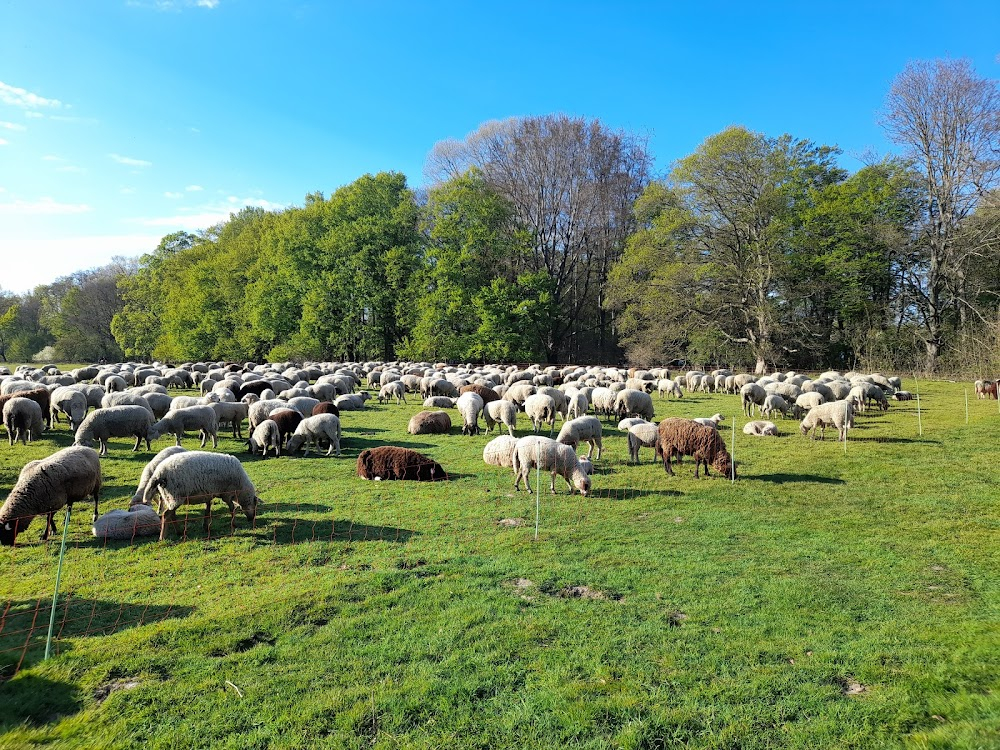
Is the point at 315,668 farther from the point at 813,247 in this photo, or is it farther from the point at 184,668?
the point at 813,247

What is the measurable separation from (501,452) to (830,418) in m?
11.1

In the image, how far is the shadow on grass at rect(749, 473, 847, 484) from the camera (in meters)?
12.0

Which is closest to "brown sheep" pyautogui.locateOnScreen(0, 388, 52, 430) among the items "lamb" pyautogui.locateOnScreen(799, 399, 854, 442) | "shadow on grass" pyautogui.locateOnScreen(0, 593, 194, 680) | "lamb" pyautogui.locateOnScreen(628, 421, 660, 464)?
"shadow on grass" pyautogui.locateOnScreen(0, 593, 194, 680)

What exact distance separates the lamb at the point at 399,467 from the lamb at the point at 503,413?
4641 millimetres

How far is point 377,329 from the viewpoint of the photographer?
2080 inches

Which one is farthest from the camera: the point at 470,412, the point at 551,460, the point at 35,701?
the point at 470,412

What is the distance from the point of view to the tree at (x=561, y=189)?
50.8 m

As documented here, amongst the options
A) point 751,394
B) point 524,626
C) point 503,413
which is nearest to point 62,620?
point 524,626

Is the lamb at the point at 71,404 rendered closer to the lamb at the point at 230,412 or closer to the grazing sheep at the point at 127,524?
the lamb at the point at 230,412

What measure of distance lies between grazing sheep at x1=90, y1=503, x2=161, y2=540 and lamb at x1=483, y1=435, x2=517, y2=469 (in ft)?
23.3

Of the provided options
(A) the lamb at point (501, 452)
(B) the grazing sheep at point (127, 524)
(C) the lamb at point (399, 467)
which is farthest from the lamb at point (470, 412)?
(B) the grazing sheep at point (127, 524)

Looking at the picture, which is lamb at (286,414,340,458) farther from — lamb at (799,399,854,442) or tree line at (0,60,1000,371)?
tree line at (0,60,1000,371)

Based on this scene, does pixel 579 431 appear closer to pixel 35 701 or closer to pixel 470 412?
pixel 470 412

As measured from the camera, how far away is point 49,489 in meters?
8.53
